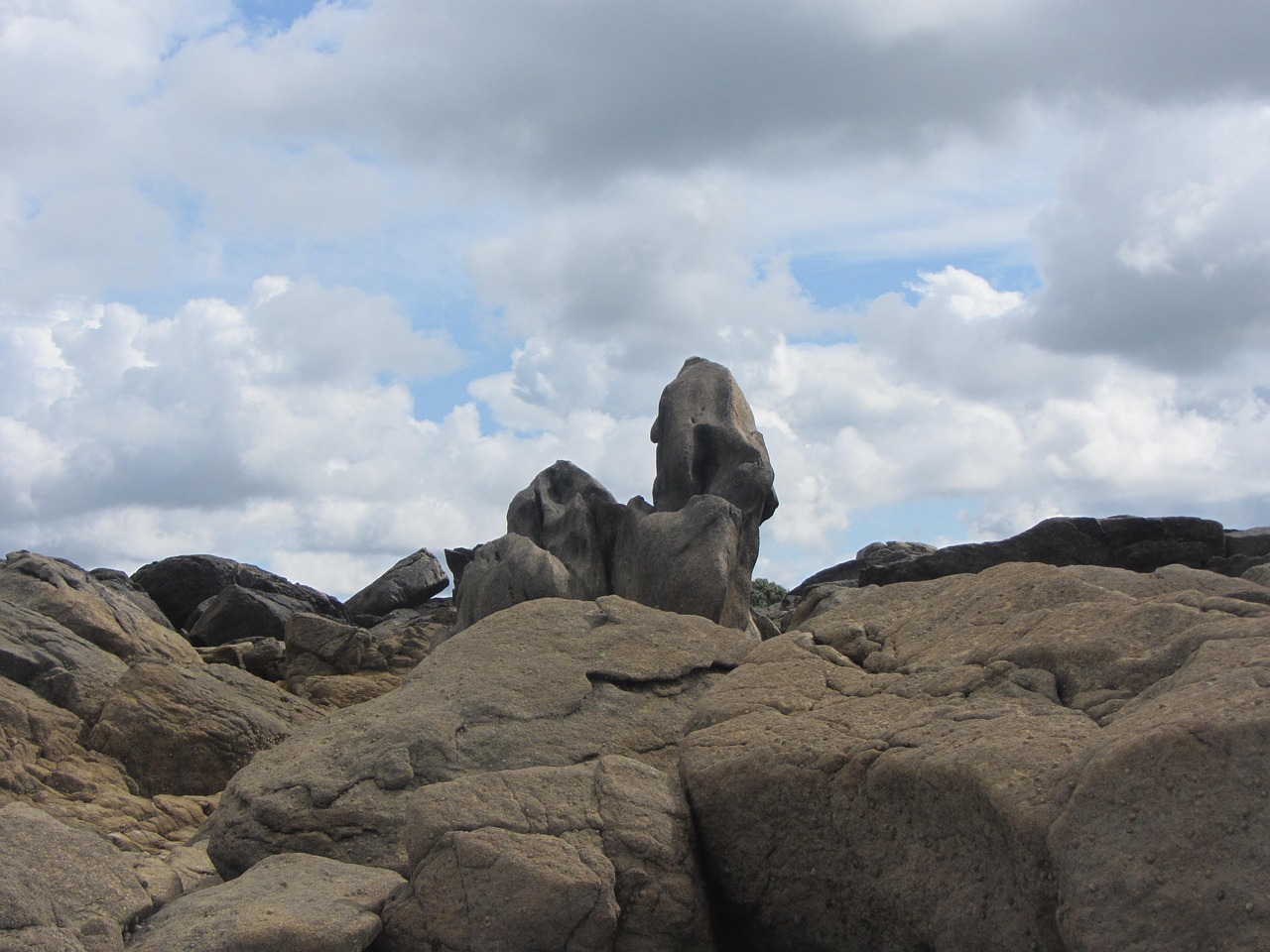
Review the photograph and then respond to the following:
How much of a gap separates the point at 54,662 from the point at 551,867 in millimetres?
10069

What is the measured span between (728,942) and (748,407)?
14589mm

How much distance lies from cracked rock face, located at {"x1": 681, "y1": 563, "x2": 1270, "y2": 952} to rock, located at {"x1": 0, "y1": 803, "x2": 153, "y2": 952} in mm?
3265

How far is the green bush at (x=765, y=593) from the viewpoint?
122ft

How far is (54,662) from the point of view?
15.0m

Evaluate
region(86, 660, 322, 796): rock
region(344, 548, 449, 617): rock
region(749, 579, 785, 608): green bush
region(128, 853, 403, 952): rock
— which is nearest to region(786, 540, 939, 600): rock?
region(749, 579, 785, 608): green bush

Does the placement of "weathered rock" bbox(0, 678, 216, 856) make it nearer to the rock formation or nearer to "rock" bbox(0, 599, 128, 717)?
"rock" bbox(0, 599, 128, 717)

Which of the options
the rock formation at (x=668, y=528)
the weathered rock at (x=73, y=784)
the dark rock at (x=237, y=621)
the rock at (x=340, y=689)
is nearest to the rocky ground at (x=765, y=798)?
the weathered rock at (x=73, y=784)

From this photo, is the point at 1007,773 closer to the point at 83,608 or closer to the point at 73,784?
the point at 73,784

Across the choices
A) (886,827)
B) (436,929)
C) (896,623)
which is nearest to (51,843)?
(436,929)

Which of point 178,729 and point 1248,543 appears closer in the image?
point 178,729

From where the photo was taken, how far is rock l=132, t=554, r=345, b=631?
1298 inches

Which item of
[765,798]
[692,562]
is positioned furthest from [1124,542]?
[765,798]

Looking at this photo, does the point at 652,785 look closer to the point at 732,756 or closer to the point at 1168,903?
the point at 732,756

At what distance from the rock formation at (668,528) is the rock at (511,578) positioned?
0.02 m
